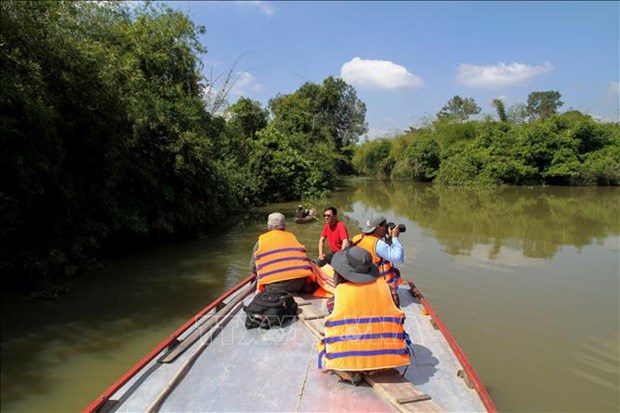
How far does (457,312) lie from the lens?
27.1 ft

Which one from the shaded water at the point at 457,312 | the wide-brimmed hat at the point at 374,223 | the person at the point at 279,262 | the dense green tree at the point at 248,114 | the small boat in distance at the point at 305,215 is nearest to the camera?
the wide-brimmed hat at the point at 374,223

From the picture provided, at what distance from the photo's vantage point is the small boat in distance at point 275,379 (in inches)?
135

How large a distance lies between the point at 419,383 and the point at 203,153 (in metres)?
11.7

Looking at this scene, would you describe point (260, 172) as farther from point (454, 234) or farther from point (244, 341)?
point (244, 341)

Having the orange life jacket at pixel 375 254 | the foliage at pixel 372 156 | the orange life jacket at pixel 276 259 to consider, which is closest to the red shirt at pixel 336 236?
the orange life jacket at pixel 375 254

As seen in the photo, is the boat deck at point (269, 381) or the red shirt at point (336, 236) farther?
the red shirt at point (336, 236)

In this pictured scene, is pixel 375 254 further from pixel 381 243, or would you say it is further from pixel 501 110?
pixel 501 110

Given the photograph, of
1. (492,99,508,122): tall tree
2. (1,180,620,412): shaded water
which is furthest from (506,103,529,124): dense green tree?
(1,180,620,412): shaded water

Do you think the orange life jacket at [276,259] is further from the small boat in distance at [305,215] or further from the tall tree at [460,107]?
the tall tree at [460,107]

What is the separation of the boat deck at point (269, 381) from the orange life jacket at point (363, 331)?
0.26 meters

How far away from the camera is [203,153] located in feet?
46.9

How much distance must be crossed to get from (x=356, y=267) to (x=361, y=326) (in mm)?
455

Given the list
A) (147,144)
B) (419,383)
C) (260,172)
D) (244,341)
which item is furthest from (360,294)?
(260,172)

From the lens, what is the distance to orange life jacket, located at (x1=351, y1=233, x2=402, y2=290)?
16.6 ft
